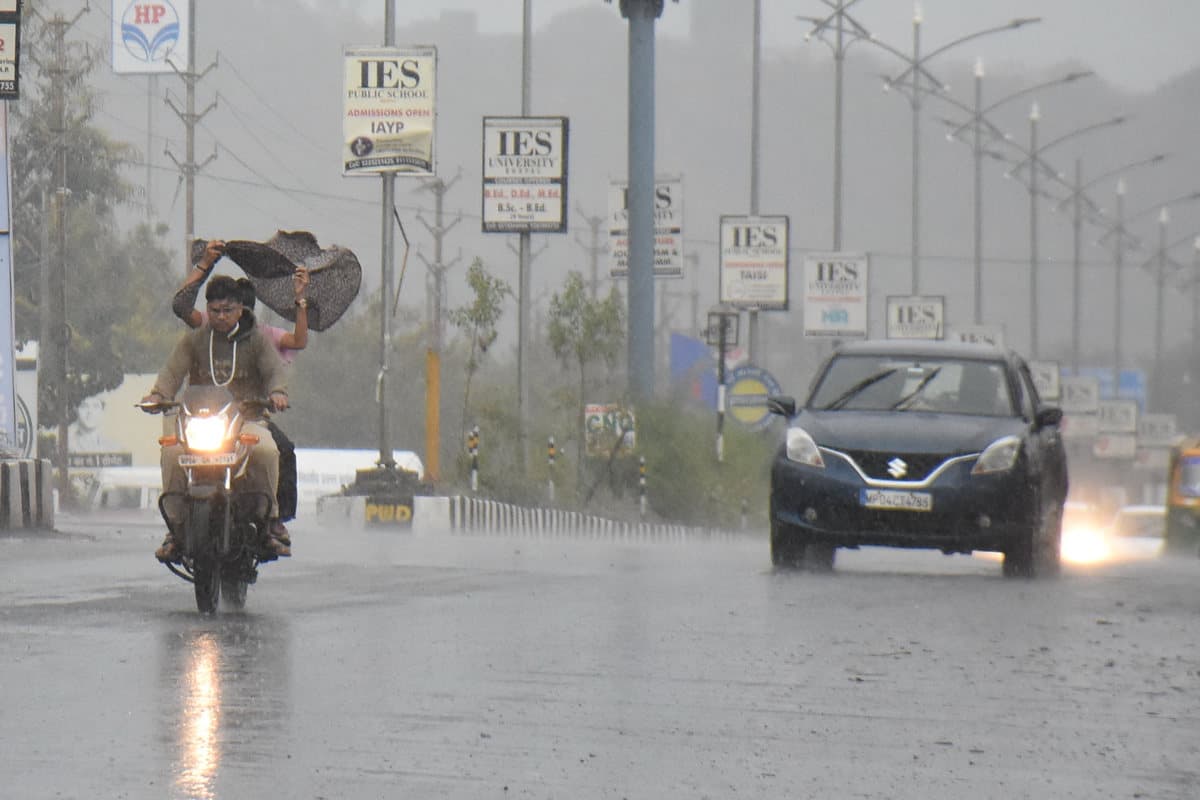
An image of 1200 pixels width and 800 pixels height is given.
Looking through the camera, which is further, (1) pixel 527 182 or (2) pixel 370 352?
(2) pixel 370 352

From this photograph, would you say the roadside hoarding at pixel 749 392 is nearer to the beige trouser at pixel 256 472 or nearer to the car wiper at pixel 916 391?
the car wiper at pixel 916 391

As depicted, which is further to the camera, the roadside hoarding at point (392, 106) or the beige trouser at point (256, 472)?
the roadside hoarding at point (392, 106)

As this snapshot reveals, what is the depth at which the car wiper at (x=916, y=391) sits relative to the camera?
1716 centimetres

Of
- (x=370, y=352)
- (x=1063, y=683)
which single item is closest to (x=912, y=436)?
(x=1063, y=683)

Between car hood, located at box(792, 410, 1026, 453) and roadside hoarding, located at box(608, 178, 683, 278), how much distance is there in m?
29.4

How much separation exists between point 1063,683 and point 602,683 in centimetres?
188

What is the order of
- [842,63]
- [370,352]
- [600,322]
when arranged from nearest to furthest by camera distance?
[600,322]
[842,63]
[370,352]

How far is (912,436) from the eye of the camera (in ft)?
53.4

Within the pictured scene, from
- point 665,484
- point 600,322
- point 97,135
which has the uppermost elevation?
point 97,135

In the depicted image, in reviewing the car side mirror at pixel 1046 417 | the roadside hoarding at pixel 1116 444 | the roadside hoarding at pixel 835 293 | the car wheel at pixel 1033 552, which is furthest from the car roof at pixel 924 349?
the roadside hoarding at pixel 1116 444

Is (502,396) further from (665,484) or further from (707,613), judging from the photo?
(707,613)

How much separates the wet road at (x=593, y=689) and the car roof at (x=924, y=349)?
2.47 m

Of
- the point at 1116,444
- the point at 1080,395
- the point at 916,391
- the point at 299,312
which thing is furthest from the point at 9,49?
A: the point at 1116,444

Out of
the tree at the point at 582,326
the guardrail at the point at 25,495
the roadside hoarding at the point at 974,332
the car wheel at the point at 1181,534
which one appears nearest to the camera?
the guardrail at the point at 25,495
